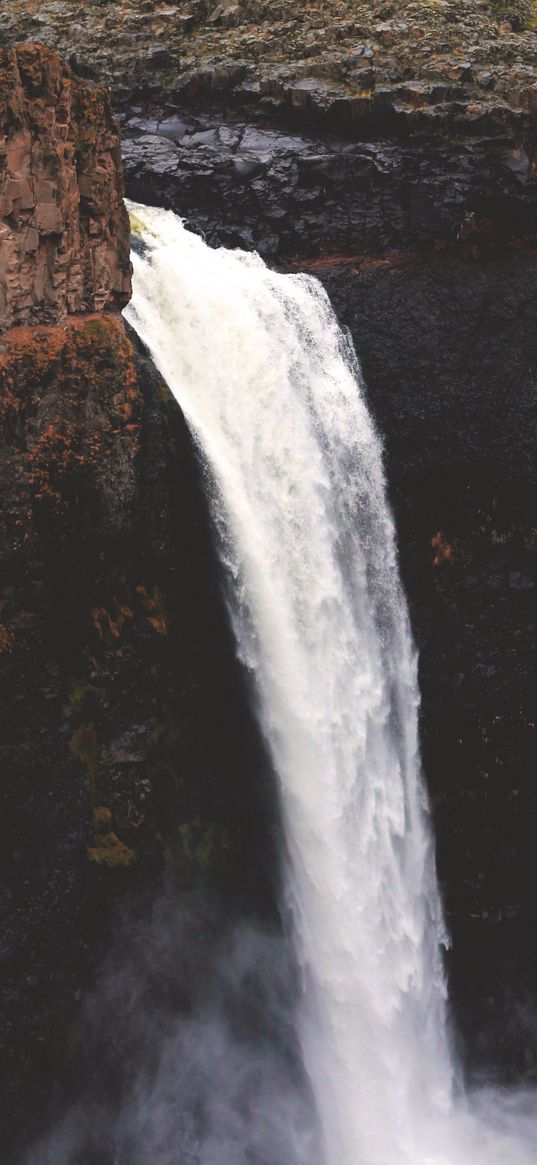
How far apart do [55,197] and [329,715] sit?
7.80m

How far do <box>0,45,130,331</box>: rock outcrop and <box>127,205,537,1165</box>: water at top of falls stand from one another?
127cm

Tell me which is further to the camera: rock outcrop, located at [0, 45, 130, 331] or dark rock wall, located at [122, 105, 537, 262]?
dark rock wall, located at [122, 105, 537, 262]

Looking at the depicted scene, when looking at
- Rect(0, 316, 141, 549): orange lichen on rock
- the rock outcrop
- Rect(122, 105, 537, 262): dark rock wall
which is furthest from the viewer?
Rect(122, 105, 537, 262): dark rock wall

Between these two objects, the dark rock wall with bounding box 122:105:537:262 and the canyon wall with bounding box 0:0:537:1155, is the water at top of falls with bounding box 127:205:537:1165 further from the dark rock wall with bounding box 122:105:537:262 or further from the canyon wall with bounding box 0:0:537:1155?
the dark rock wall with bounding box 122:105:537:262

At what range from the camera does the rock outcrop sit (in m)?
12.1

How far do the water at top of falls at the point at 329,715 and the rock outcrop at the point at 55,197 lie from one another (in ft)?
4.16

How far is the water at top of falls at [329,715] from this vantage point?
13844 millimetres

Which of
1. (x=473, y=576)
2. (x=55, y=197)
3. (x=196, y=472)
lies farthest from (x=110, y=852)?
(x=55, y=197)

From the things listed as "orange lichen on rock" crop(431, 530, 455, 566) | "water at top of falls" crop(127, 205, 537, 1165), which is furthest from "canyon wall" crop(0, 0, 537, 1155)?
"water at top of falls" crop(127, 205, 537, 1165)

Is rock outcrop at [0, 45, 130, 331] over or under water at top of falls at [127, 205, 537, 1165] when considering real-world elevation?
over

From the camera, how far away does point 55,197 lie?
1252 cm

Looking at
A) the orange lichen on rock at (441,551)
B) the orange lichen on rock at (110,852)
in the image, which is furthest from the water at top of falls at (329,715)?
the orange lichen on rock at (110,852)

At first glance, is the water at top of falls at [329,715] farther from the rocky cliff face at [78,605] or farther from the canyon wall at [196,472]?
the rocky cliff face at [78,605]

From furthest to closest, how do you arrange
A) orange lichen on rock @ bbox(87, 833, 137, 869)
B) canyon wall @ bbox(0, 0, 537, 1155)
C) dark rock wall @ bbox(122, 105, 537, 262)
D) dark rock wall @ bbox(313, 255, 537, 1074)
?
dark rock wall @ bbox(122, 105, 537, 262) → dark rock wall @ bbox(313, 255, 537, 1074) → orange lichen on rock @ bbox(87, 833, 137, 869) → canyon wall @ bbox(0, 0, 537, 1155)
